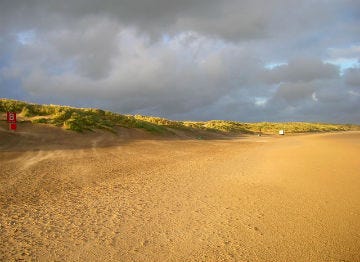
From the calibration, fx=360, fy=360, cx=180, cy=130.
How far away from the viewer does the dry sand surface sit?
5227mm

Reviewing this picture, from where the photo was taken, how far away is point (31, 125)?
75.7 feet

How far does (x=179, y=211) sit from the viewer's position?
23.5 feet

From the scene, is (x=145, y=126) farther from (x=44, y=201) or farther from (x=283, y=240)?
(x=283, y=240)

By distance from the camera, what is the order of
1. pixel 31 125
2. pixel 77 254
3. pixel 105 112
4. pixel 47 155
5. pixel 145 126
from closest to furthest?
1. pixel 77 254
2. pixel 47 155
3. pixel 31 125
4. pixel 145 126
5. pixel 105 112

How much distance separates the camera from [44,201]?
7.93m

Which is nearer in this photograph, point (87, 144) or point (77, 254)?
point (77, 254)

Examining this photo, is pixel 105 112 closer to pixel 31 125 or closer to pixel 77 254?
pixel 31 125

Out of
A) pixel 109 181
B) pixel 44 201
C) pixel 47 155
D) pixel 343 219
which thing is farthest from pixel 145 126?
pixel 343 219

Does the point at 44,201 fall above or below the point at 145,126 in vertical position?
A: below

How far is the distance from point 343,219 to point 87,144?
16021 millimetres

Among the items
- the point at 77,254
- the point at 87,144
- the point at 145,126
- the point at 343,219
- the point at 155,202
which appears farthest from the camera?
the point at 145,126

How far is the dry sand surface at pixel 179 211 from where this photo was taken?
523cm

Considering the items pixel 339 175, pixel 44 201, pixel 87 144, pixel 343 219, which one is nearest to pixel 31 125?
pixel 87 144

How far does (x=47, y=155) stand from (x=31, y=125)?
8.79 meters
